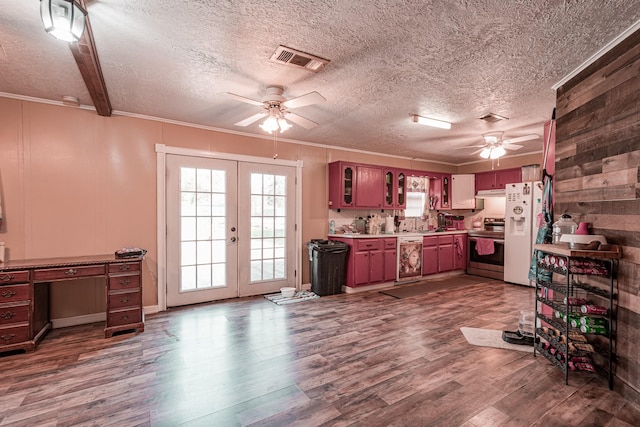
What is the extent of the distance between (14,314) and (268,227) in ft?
9.78

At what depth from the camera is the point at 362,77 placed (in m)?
2.75

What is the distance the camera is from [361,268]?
512 centimetres

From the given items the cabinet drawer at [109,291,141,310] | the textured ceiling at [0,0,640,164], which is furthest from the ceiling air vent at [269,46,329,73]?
the cabinet drawer at [109,291,141,310]

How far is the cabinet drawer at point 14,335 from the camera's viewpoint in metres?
2.74

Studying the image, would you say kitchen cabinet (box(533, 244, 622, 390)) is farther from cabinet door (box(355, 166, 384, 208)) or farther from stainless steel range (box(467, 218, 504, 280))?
stainless steel range (box(467, 218, 504, 280))

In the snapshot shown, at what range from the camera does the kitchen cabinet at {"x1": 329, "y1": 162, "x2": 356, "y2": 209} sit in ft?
17.5

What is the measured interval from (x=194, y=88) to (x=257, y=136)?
177 centimetres

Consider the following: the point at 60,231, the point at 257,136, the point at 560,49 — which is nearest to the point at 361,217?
the point at 257,136

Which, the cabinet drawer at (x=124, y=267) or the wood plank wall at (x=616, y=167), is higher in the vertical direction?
the wood plank wall at (x=616, y=167)

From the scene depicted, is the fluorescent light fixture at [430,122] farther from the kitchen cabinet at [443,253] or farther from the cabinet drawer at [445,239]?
the cabinet drawer at [445,239]

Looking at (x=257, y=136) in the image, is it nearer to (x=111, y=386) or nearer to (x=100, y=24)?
(x=100, y=24)

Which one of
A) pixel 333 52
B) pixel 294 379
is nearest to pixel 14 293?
pixel 294 379

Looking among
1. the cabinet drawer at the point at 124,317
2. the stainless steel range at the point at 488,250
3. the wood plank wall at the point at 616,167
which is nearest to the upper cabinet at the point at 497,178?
the stainless steel range at the point at 488,250

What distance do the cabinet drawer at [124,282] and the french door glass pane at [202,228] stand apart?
92cm
